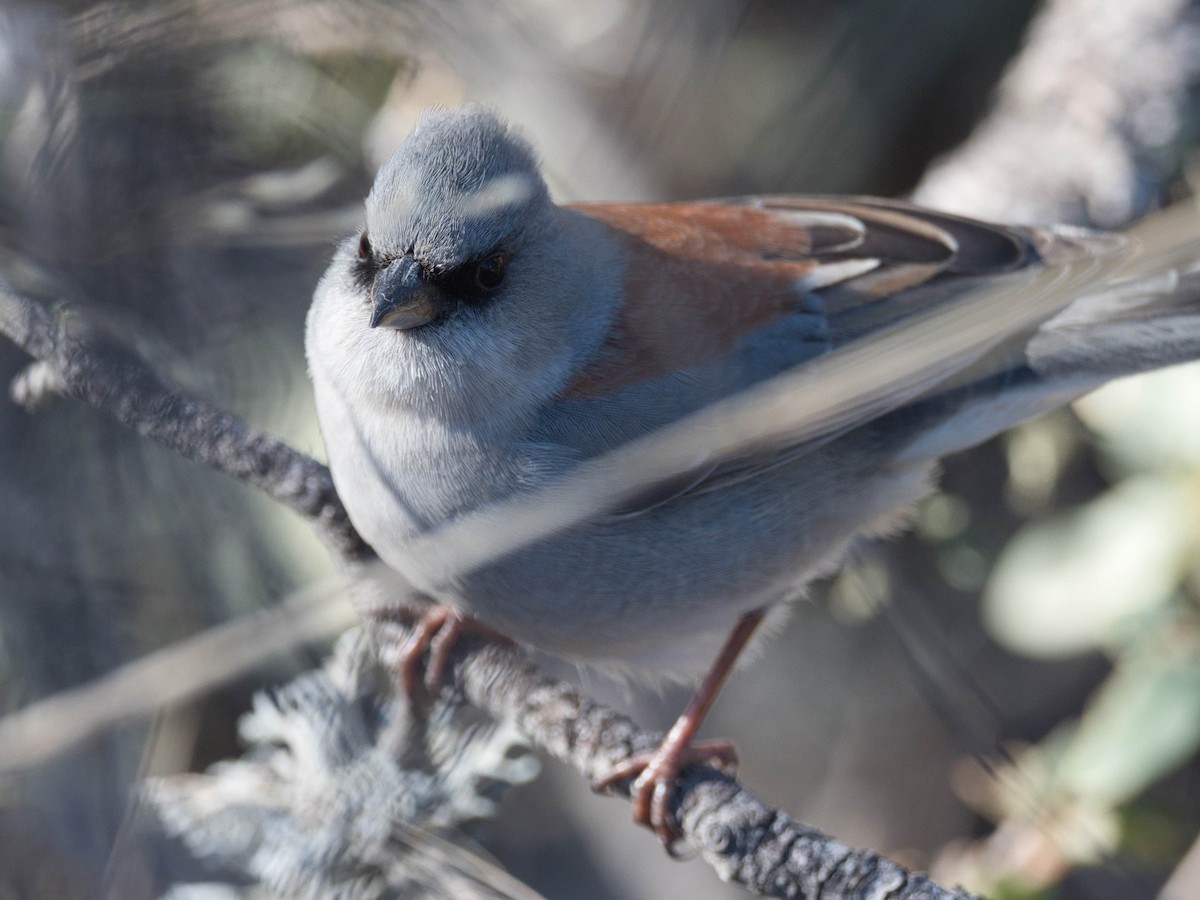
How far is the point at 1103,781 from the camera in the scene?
3.24 metres

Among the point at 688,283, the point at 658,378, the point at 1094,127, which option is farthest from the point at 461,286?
the point at 1094,127

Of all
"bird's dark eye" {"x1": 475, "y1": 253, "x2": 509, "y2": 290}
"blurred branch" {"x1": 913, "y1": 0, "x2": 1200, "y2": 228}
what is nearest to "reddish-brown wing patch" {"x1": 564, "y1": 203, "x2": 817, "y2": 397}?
"bird's dark eye" {"x1": 475, "y1": 253, "x2": 509, "y2": 290}

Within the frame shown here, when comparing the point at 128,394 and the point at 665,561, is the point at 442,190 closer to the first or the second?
the point at 128,394

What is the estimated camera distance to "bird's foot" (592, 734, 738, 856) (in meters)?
2.67

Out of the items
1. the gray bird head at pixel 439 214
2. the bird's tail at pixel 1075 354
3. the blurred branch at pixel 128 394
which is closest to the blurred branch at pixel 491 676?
the blurred branch at pixel 128 394

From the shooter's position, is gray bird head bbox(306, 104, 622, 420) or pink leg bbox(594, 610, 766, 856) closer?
gray bird head bbox(306, 104, 622, 420)

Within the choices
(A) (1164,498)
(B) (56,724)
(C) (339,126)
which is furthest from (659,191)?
(B) (56,724)

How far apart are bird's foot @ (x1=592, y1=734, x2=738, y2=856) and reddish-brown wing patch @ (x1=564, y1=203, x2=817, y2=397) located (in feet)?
2.91

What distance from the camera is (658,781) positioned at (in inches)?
109

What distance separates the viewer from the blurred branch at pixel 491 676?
2104 mm

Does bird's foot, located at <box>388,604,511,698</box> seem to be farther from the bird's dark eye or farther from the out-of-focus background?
the bird's dark eye

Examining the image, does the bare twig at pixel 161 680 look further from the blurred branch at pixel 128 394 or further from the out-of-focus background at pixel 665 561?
the blurred branch at pixel 128 394

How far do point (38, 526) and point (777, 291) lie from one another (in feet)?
6.10

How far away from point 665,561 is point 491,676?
20.4 inches
